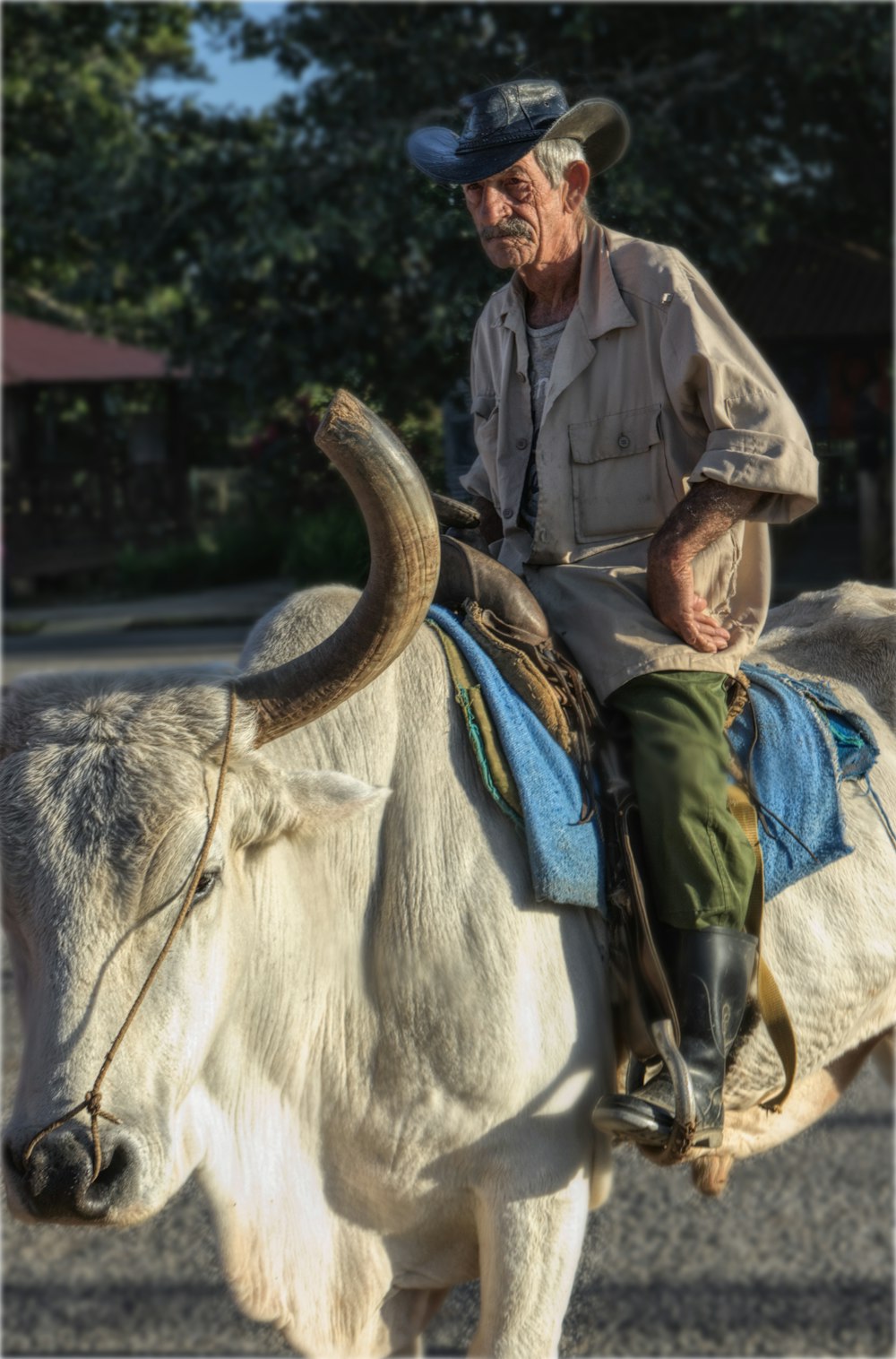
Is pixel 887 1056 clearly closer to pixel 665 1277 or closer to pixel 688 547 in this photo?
pixel 665 1277

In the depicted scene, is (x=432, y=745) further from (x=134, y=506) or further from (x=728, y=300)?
(x=134, y=506)

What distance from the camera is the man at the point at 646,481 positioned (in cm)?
254

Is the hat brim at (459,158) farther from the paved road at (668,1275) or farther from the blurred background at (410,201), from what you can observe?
the blurred background at (410,201)

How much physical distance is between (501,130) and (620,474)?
0.67m

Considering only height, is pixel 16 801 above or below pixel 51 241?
Answer: below

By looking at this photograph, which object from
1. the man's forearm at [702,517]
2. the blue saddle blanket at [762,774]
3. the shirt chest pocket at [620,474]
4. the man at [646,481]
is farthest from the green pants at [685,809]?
the shirt chest pocket at [620,474]

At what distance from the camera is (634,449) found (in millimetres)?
2744

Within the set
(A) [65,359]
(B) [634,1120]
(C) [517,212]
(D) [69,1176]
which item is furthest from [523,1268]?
(A) [65,359]

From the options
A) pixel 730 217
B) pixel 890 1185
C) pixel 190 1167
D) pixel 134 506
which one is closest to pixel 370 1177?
pixel 190 1167

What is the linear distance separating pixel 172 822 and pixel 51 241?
18435 mm

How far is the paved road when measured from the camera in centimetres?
436

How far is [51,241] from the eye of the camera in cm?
1895

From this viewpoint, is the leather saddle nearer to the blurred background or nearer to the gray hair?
the gray hair

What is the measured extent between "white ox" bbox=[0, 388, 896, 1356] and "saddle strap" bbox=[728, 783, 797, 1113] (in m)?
0.32
